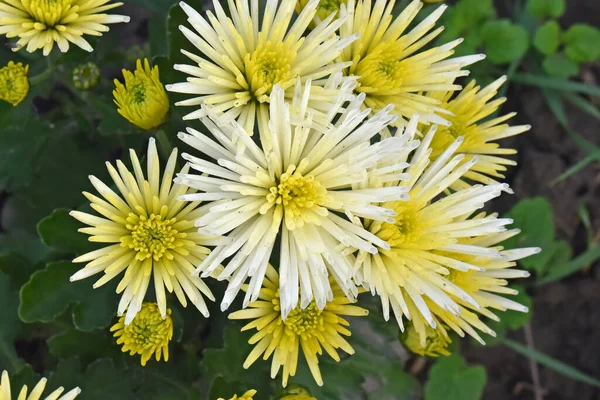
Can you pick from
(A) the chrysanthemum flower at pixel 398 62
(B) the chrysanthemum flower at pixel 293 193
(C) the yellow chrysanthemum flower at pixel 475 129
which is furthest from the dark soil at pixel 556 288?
(B) the chrysanthemum flower at pixel 293 193

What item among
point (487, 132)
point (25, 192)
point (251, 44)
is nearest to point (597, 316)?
point (487, 132)

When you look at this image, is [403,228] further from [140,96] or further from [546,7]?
[546,7]

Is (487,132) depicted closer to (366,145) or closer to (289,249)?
(366,145)

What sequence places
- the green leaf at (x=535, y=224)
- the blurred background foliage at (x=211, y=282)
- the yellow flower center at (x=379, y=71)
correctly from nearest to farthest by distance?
the yellow flower center at (x=379, y=71), the blurred background foliage at (x=211, y=282), the green leaf at (x=535, y=224)

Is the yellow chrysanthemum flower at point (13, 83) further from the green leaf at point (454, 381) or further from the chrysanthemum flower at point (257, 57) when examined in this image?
the green leaf at point (454, 381)

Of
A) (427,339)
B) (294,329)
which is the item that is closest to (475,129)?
(427,339)

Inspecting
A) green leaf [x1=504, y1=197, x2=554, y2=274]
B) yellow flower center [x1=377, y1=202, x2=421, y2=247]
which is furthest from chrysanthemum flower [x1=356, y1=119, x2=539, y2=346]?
green leaf [x1=504, y1=197, x2=554, y2=274]
